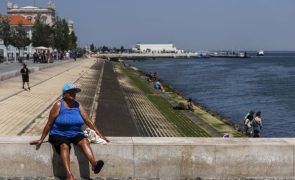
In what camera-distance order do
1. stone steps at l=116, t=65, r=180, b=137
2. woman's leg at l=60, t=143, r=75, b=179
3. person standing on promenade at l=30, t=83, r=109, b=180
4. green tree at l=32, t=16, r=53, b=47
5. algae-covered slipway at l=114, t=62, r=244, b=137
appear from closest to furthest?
woman's leg at l=60, t=143, r=75, b=179, person standing on promenade at l=30, t=83, r=109, b=180, stone steps at l=116, t=65, r=180, b=137, algae-covered slipway at l=114, t=62, r=244, b=137, green tree at l=32, t=16, r=53, b=47

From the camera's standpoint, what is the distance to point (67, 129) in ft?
28.3

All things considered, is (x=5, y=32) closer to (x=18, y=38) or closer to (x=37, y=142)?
(x=18, y=38)

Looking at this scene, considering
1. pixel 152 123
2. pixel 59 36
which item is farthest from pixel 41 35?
pixel 152 123

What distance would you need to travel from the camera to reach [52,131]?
8.66 m

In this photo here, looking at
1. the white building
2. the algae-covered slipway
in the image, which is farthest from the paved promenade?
the white building

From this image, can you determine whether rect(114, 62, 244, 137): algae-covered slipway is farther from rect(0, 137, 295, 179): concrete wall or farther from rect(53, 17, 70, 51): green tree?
rect(53, 17, 70, 51): green tree

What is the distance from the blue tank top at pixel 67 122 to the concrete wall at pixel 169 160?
34cm

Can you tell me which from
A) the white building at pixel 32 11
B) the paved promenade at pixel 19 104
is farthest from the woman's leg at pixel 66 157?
the white building at pixel 32 11

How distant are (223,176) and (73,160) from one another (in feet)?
8.05

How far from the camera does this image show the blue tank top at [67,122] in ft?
28.1

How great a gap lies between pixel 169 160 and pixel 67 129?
1730mm

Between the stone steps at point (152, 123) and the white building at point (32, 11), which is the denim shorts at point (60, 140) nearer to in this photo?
the stone steps at point (152, 123)

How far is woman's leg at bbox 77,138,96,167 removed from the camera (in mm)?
8570

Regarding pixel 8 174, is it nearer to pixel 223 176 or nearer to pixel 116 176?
pixel 116 176
